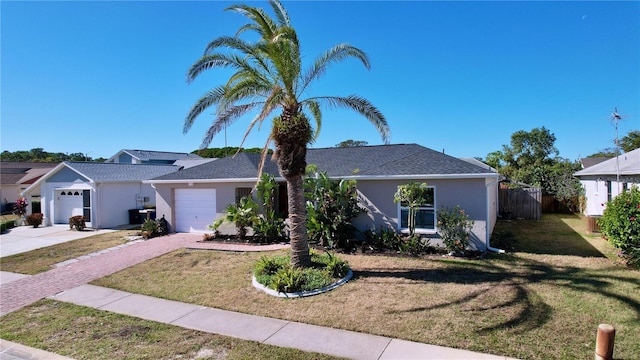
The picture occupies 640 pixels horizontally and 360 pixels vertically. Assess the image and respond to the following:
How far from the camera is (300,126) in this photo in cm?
916

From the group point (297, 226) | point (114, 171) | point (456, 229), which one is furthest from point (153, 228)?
point (456, 229)

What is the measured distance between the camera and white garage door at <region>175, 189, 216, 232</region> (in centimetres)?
1600

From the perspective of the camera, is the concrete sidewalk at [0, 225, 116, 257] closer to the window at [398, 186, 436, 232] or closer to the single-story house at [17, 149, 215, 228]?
the single-story house at [17, 149, 215, 228]

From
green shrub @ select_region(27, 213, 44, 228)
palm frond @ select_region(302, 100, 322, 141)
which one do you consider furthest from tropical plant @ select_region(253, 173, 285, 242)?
green shrub @ select_region(27, 213, 44, 228)

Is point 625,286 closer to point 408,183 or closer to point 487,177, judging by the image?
point 487,177

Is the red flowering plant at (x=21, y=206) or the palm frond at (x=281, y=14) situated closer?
the palm frond at (x=281, y=14)

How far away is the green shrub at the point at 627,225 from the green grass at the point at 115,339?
914 centimetres

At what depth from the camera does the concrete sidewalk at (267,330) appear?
5281 millimetres

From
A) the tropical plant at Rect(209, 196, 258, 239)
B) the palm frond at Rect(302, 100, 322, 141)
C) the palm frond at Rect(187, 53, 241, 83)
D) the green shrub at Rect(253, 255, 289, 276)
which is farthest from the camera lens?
the tropical plant at Rect(209, 196, 258, 239)

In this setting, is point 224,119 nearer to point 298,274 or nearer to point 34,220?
point 298,274

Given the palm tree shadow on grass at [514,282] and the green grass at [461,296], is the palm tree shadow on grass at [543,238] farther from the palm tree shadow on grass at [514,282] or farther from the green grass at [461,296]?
the palm tree shadow on grass at [514,282]

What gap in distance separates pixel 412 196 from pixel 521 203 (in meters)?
13.0

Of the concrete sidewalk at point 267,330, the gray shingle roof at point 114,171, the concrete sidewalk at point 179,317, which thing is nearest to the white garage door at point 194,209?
the concrete sidewalk at point 179,317

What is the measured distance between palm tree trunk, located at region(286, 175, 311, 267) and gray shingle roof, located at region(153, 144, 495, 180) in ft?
13.1
